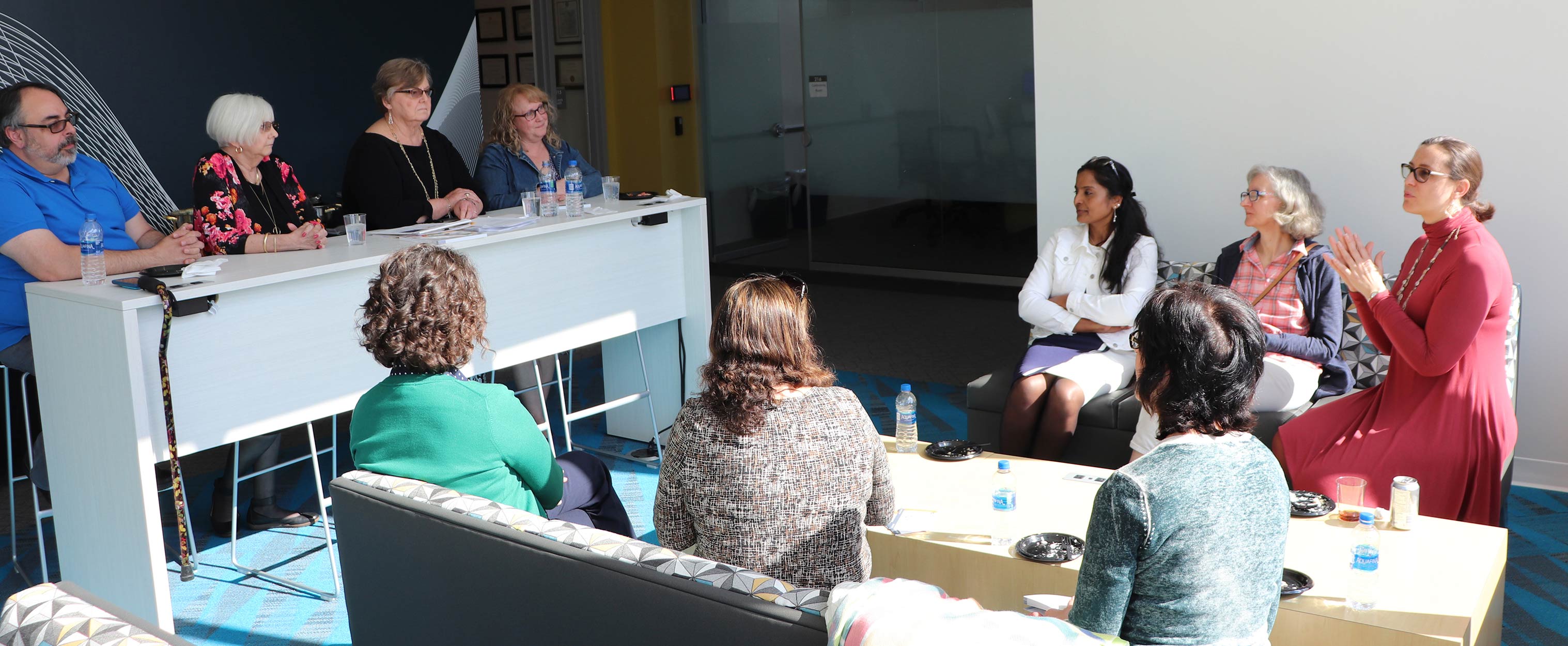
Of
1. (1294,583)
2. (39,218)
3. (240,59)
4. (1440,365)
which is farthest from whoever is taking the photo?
(240,59)

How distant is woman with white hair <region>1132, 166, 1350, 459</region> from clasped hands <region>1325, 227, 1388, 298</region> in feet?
1.27

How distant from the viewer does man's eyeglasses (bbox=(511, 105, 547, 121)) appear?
4809mm

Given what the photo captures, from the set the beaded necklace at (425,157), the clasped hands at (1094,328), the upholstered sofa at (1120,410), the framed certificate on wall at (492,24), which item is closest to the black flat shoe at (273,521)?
the beaded necklace at (425,157)

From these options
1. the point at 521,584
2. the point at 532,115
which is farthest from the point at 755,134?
the point at 521,584

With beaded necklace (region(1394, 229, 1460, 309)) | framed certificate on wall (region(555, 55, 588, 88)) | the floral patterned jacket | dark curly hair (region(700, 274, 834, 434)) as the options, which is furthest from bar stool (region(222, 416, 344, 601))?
framed certificate on wall (region(555, 55, 588, 88))

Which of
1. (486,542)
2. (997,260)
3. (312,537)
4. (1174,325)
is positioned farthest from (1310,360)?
(997,260)

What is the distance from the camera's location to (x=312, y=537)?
394 centimetres

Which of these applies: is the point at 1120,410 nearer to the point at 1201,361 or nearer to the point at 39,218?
the point at 1201,361

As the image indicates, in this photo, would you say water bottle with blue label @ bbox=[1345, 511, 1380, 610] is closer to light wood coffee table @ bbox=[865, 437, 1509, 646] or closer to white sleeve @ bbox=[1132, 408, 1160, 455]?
light wood coffee table @ bbox=[865, 437, 1509, 646]

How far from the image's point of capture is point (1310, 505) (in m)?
2.64

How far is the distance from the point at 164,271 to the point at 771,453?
82.7 inches

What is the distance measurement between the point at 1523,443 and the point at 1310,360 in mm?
1034

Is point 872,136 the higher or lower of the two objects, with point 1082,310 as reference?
higher

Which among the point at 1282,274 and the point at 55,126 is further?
the point at 1282,274
